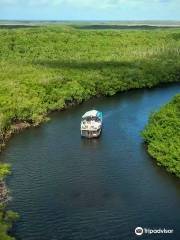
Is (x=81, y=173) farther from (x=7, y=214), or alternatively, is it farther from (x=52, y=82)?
(x=52, y=82)

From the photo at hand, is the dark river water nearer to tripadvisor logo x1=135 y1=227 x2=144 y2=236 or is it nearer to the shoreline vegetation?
tripadvisor logo x1=135 y1=227 x2=144 y2=236

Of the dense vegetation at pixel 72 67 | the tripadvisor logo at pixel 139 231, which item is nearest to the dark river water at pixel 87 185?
the tripadvisor logo at pixel 139 231

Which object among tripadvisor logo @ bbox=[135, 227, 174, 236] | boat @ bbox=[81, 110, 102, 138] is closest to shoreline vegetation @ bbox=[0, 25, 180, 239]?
boat @ bbox=[81, 110, 102, 138]

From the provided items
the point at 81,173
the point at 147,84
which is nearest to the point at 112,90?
the point at 147,84

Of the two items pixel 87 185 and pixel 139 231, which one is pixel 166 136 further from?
pixel 139 231

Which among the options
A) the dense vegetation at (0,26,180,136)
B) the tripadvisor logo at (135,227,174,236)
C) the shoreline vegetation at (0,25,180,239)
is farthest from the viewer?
the dense vegetation at (0,26,180,136)

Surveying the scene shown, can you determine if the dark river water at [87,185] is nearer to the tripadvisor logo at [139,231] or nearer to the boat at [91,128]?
the tripadvisor logo at [139,231]
